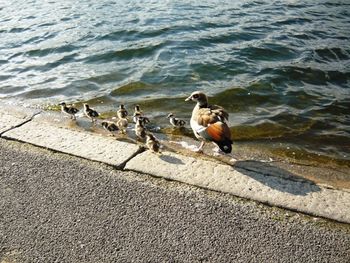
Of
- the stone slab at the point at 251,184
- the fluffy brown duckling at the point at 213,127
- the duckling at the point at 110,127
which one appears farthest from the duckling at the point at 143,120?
the stone slab at the point at 251,184

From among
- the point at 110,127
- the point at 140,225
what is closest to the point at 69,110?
the point at 110,127

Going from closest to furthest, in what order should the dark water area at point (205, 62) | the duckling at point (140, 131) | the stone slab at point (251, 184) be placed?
the stone slab at point (251, 184) → the duckling at point (140, 131) → the dark water area at point (205, 62)

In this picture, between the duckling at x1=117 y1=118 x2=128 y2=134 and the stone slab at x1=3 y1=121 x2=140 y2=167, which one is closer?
the stone slab at x1=3 y1=121 x2=140 y2=167

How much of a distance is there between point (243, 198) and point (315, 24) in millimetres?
9690

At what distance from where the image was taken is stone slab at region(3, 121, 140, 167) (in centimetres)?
531

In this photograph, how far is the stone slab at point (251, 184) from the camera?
14.1 feet

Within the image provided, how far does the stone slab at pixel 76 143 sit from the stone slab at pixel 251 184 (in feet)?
0.85

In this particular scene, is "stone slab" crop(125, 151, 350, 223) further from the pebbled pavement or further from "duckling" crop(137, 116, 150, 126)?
"duckling" crop(137, 116, 150, 126)

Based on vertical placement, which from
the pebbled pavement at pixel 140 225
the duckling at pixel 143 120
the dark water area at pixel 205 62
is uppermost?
the pebbled pavement at pixel 140 225

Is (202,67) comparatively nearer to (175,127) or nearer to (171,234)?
(175,127)

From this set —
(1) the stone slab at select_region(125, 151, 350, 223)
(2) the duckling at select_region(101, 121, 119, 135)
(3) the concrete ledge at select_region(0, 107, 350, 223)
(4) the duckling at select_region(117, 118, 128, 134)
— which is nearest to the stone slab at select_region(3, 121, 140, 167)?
(3) the concrete ledge at select_region(0, 107, 350, 223)

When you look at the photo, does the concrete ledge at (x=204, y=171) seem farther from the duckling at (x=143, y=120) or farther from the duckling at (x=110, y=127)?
the duckling at (x=143, y=120)

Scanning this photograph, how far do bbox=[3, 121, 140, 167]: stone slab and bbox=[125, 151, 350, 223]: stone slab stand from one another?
258 millimetres

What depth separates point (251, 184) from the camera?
4684 mm
